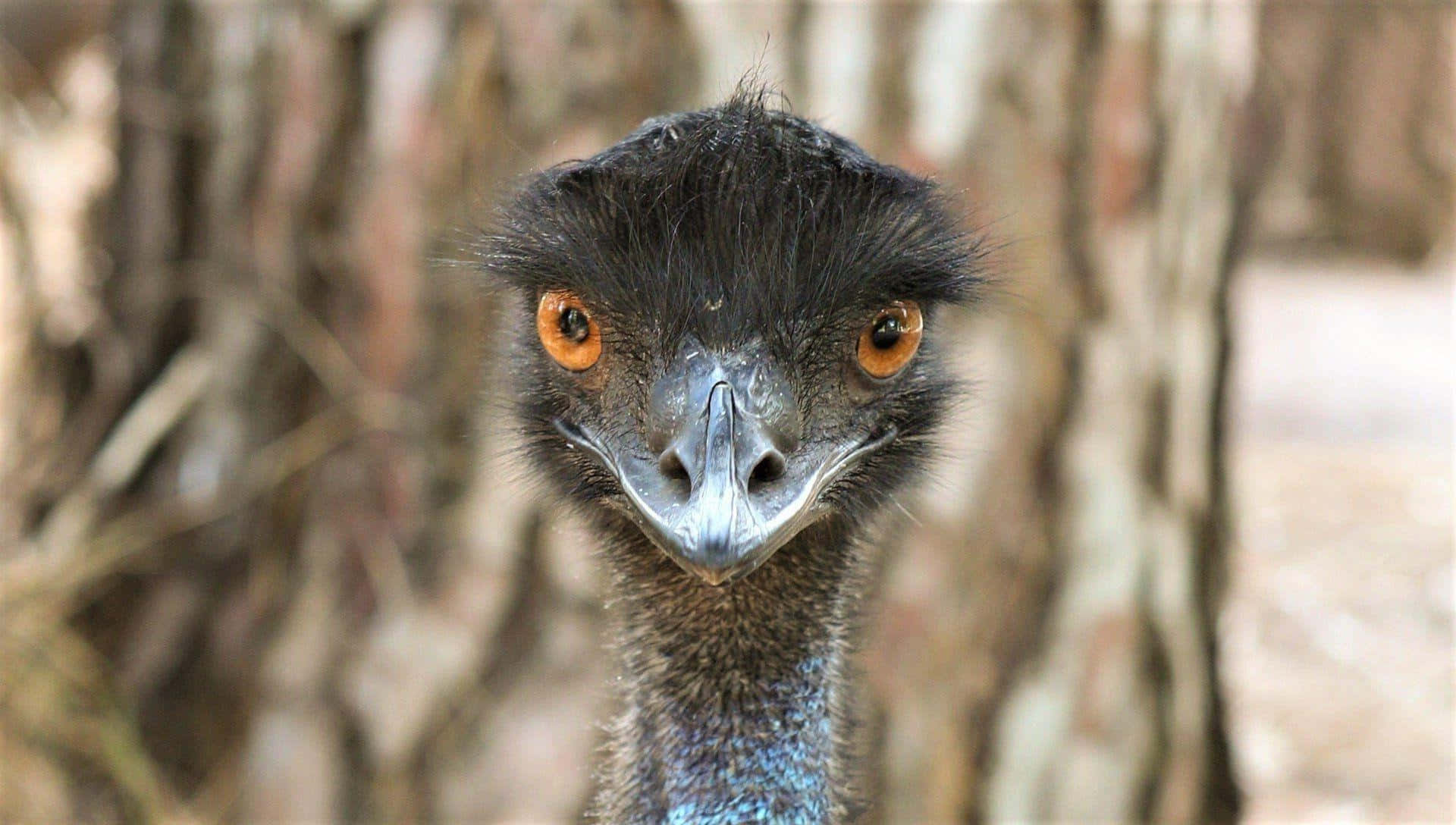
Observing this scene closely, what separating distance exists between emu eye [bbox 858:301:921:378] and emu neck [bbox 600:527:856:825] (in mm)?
218

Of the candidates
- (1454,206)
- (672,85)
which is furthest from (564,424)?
(1454,206)

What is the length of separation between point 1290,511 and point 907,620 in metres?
3.17

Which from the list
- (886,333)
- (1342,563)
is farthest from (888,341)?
(1342,563)

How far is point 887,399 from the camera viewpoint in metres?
1.83

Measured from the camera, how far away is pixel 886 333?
1.76m

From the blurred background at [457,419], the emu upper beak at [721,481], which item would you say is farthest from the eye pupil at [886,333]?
the blurred background at [457,419]

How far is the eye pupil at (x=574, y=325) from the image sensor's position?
1.78 metres

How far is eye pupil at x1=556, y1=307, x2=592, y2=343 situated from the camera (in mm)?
1783

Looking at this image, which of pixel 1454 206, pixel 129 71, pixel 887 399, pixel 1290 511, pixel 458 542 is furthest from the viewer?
pixel 1454 206

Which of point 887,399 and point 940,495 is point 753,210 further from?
point 940,495

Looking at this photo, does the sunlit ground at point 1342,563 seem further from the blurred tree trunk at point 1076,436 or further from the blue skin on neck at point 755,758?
the blue skin on neck at point 755,758

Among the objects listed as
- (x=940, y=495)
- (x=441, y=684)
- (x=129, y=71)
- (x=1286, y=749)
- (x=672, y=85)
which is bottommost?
(x=1286, y=749)

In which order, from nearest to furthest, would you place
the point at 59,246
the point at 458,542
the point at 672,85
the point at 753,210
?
the point at 753,210
the point at 672,85
the point at 458,542
the point at 59,246

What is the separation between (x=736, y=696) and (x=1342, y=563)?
3.96m
